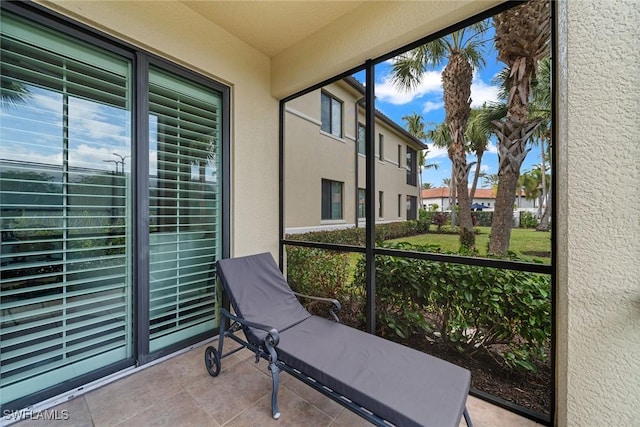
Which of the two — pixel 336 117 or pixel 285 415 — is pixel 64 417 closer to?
pixel 285 415

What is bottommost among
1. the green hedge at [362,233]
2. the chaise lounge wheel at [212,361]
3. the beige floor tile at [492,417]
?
the beige floor tile at [492,417]

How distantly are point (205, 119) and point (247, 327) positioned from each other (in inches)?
94.6

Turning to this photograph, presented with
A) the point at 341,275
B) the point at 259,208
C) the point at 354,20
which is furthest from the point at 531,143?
the point at 259,208

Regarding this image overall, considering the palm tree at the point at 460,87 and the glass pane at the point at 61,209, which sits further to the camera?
the palm tree at the point at 460,87

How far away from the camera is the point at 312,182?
13.1 feet

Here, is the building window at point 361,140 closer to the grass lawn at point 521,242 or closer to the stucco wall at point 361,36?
the stucco wall at point 361,36

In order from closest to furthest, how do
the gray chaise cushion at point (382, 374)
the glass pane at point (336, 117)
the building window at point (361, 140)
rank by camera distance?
the gray chaise cushion at point (382, 374) < the building window at point (361, 140) < the glass pane at point (336, 117)

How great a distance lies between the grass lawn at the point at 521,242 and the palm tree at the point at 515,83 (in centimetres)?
7

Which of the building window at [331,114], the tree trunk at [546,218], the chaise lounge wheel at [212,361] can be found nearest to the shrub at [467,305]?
the tree trunk at [546,218]

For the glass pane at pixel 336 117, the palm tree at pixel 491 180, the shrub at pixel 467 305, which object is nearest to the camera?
the shrub at pixel 467 305

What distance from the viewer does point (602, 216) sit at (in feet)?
4.48

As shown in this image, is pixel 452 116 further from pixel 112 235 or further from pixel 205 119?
pixel 112 235

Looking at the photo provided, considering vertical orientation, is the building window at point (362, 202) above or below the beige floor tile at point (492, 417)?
above

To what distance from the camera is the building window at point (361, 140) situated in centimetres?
291
